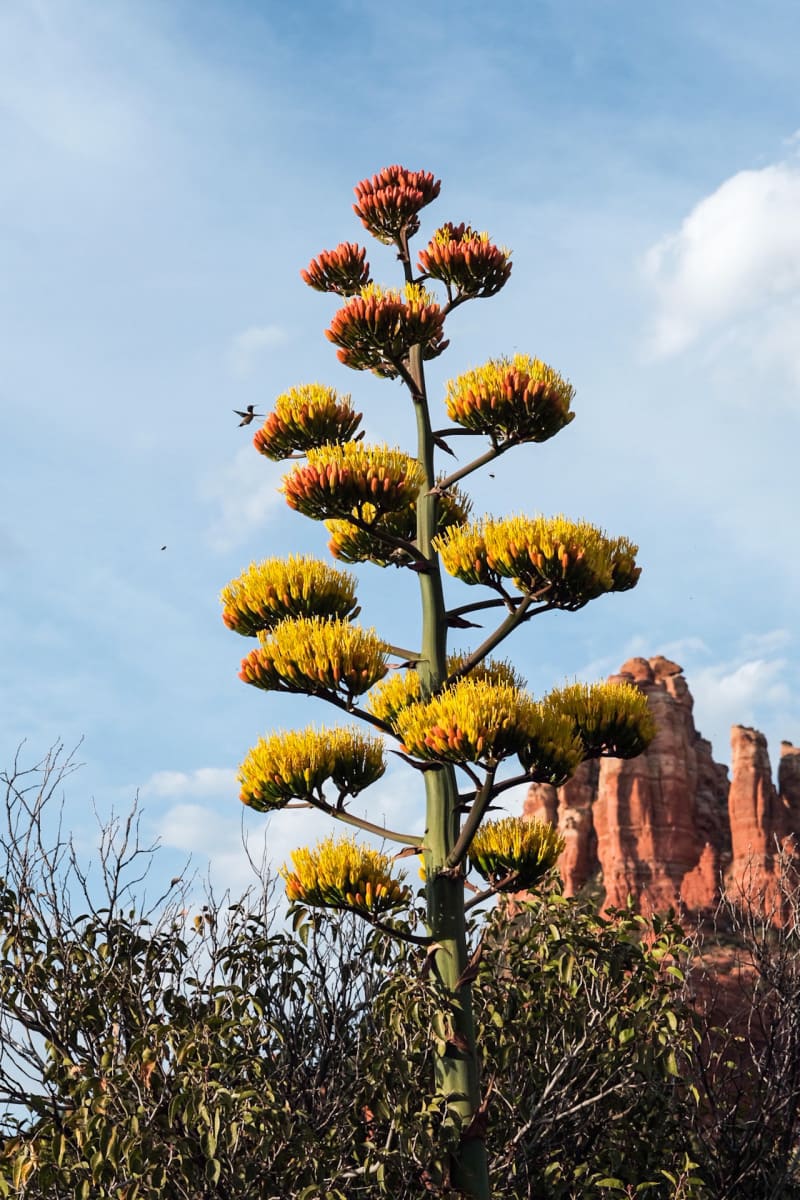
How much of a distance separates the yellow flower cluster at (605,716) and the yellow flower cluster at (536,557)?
79 cm

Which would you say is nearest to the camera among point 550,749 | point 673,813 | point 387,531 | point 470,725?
point 470,725

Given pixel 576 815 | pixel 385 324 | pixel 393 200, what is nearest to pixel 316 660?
pixel 385 324

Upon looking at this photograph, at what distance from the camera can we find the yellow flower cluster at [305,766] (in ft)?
27.0

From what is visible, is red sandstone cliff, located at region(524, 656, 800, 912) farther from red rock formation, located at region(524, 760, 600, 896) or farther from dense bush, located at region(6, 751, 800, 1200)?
dense bush, located at region(6, 751, 800, 1200)

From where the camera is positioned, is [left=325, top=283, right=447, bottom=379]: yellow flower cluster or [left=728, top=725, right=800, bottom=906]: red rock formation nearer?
[left=325, top=283, right=447, bottom=379]: yellow flower cluster

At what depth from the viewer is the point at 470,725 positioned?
24.3 ft

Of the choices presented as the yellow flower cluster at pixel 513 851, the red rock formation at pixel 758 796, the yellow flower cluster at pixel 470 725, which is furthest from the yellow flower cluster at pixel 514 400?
the red rock formation at pixel 758 796

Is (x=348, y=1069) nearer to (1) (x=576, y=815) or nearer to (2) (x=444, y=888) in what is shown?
(2) (x=444, y=888)

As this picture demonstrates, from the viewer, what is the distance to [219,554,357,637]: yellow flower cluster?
856 centimetres

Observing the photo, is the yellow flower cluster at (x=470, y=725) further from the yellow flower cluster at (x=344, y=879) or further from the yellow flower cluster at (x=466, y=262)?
the yellow flower cluster at (x=466, y=262)

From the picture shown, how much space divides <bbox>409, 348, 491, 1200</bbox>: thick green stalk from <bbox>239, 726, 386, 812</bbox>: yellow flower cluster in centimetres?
50

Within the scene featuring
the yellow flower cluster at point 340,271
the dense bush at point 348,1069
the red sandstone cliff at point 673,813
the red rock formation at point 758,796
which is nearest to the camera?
the dense bush at point 348,1069

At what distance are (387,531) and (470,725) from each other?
2.13m

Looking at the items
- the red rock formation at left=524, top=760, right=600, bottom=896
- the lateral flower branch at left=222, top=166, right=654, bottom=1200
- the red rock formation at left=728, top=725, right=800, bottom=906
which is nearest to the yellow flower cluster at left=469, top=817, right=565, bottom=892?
the lateral flower branch at left=222, top=166, right=654, bottom=1200
